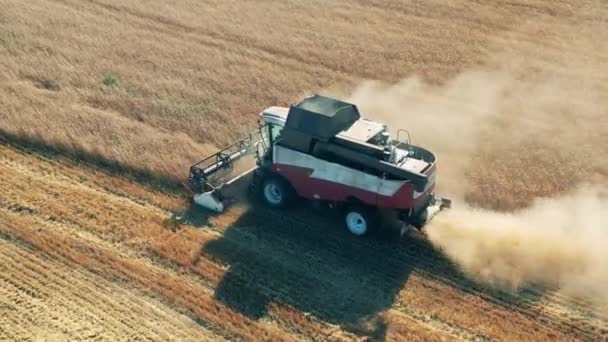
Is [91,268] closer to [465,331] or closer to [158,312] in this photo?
[158,312]

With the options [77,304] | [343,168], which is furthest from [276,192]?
[77,304]

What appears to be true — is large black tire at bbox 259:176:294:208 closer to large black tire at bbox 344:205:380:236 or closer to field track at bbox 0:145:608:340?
field track at bbox 0:145:608:340

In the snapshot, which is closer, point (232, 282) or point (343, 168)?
point (232, 282)

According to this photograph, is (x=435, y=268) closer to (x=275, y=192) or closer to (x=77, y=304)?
(x=275, y=192)

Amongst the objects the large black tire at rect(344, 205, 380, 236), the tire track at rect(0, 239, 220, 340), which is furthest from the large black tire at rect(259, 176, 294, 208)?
the tire track at rect(0, 239, 220, 340)

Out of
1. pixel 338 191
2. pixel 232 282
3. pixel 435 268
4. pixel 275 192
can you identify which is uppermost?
pixel 338 191

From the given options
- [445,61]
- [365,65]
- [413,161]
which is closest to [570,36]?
[445,61]
